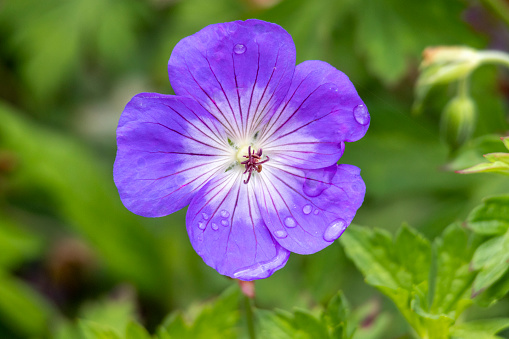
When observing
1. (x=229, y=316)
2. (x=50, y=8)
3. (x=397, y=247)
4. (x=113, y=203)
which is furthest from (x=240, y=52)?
(x=50, y=8)

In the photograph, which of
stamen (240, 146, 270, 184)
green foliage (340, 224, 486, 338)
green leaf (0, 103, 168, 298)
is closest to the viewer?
green foliage (340, 224, 486, 338)

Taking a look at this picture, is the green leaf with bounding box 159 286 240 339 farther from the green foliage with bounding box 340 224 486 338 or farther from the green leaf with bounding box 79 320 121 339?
the green foliage with bounding box 340 224 486 338

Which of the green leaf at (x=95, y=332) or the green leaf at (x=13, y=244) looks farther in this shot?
the green leaf at (x=13, y=244)

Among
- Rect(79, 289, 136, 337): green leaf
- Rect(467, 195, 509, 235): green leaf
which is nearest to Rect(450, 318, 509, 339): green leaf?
Rect(467, 195, 509, 235): green leaf

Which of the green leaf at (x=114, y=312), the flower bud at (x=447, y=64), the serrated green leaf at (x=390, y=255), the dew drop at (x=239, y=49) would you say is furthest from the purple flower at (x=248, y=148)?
the green leaf at (x=114, y=312)

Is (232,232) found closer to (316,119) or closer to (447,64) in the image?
(316,119)

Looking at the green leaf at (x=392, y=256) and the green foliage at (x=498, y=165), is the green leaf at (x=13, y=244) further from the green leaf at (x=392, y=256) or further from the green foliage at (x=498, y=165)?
the green foliage at (x=498, y=165)
